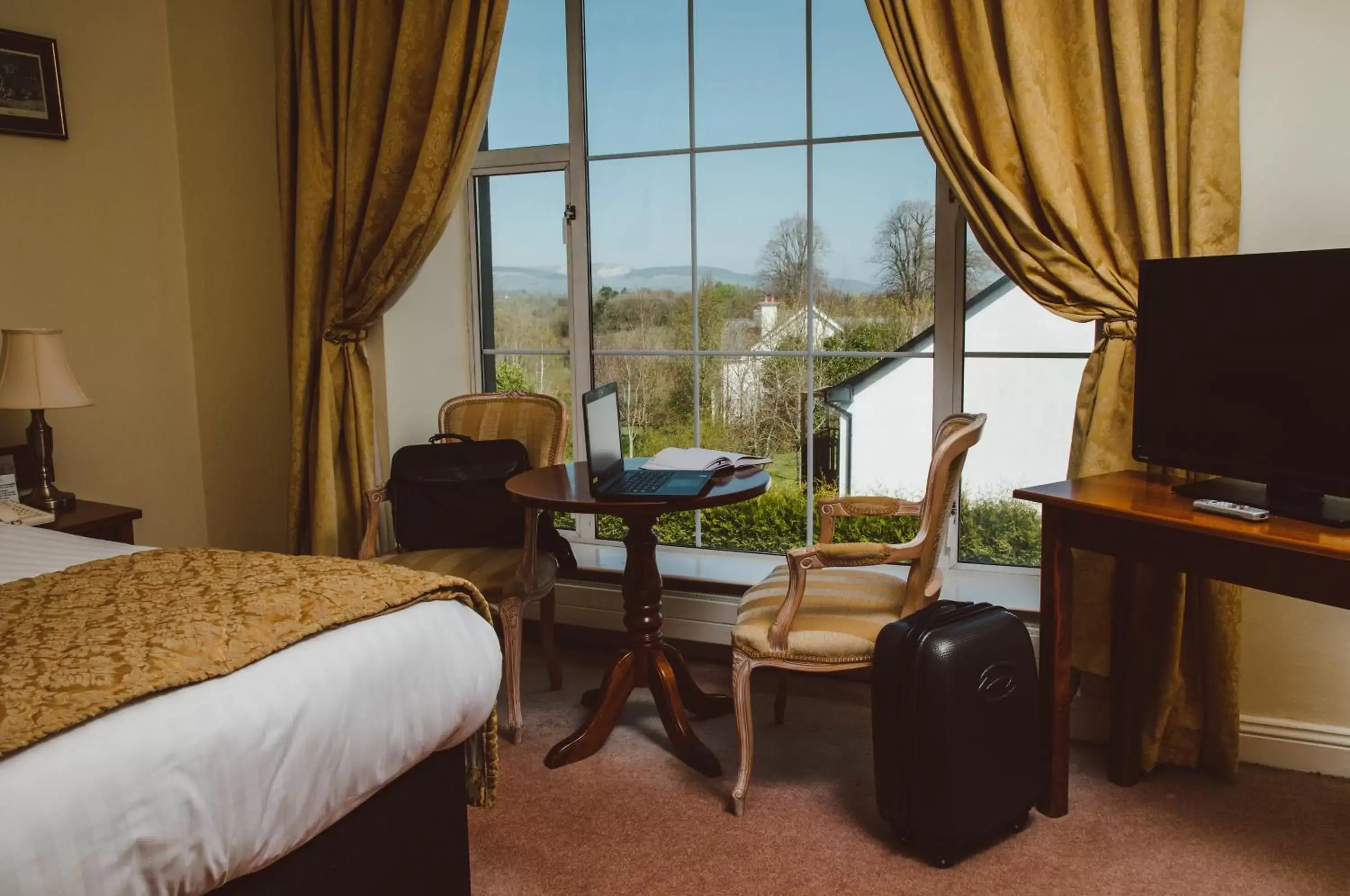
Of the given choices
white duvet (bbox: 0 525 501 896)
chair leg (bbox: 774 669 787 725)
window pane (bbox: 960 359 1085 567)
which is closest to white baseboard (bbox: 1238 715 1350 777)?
window pane (bbox: 960 359 1085 567)

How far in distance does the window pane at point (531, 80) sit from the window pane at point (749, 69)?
0.51m

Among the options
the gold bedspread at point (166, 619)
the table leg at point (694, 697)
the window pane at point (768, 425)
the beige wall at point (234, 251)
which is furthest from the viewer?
the beige wall at point (234, 251)

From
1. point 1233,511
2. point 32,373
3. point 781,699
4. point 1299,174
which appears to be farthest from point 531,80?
point 1233,511

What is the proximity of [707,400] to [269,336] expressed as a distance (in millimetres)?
1742

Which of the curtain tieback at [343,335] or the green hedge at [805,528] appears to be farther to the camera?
the curtain tieback at [343,335]

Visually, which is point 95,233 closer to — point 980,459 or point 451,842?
point 451,842

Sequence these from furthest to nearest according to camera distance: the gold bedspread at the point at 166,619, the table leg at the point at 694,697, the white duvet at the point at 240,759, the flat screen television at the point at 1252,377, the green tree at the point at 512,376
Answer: the green tree at the point at 512,376, the table leg at the point at 694,697, the flat screen television at the point at 1252,377, the gold bedspread at the point at 166,619, the white duvet at the point at 240,759

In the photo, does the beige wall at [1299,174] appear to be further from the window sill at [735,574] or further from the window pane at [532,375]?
the window pane at [532,375]

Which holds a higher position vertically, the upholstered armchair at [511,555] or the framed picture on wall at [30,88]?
the framed picture on wall at [30,88]

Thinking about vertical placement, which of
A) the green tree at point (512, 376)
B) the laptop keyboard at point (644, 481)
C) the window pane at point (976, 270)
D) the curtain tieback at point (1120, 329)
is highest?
the window pane at point (976, 270)

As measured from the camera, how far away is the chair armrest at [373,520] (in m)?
3.07

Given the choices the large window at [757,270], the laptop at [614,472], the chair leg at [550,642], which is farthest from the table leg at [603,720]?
the large window at [757,270]

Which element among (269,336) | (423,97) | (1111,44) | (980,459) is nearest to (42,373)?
(269,336)

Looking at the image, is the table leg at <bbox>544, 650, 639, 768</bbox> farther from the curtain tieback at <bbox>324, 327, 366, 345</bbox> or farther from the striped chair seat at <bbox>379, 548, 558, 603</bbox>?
the curtain tieback at <bbox>324, 327, 366, 345</bbox>
